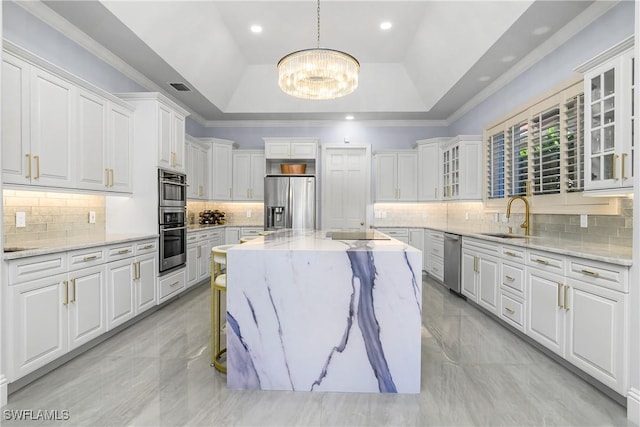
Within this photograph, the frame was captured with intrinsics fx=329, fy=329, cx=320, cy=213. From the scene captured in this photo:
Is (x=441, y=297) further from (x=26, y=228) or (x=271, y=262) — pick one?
(x=26, y=228)

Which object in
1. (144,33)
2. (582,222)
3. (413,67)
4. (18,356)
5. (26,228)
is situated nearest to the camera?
(18,356)

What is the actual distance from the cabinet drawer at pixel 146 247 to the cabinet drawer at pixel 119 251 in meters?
0.10

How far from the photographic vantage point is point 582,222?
3.11 metres

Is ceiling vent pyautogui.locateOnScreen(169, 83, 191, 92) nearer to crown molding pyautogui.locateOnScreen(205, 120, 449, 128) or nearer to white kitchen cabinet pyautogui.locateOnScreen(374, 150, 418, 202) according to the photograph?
crown molding pyautogui.locateOnScreen(205, 120, 449, 128)

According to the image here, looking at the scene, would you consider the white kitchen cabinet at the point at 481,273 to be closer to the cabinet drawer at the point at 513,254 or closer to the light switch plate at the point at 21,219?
the cabinet drawer at the point at 513,254

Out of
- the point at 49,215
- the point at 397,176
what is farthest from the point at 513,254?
the point at 49,215

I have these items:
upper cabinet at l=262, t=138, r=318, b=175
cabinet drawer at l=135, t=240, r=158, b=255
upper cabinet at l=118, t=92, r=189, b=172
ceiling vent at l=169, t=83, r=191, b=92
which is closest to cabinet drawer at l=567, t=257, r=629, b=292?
cabinet drawer at l=135, t=240, r=158, b=255

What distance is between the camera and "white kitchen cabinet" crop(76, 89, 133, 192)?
3.09 m

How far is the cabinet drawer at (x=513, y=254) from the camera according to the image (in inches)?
121

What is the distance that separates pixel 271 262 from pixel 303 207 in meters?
3.84

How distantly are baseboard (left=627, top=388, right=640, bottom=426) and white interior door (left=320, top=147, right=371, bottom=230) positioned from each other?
473cm

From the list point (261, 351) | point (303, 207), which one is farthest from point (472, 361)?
point (303, 207)

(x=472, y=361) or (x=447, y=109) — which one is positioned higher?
(x=447, y=109)

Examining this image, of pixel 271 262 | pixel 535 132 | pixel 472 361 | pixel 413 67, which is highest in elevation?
pixel 413 67
